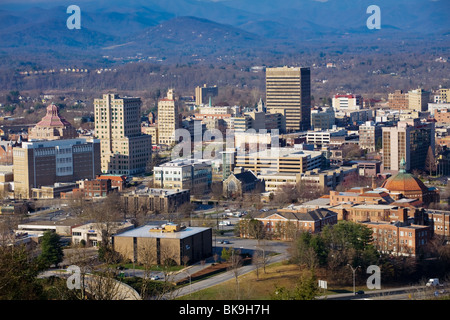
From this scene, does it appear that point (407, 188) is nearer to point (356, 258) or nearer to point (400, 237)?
point (400, 237)

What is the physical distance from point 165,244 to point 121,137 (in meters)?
12.2

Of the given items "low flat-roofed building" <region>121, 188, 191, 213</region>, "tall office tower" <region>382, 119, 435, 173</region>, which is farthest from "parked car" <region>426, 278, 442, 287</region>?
"tall office tower" <region>382, 119, 435, 173</region>

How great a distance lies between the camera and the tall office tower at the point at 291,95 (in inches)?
1282

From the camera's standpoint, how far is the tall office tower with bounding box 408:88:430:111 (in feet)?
127

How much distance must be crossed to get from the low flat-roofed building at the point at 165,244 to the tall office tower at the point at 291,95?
19417 millimetres

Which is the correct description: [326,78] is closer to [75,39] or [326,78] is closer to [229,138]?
[75,39]

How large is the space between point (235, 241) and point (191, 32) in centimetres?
5557

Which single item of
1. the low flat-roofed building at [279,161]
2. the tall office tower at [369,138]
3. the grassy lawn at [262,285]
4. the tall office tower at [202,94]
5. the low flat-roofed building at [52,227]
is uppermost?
the tall office tower at [202,94]

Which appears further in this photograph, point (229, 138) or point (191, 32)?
point (191, 32)

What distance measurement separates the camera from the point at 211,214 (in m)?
17.4

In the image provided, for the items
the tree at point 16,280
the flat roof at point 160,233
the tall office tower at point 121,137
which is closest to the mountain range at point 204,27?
the tall office tower at point 121,137

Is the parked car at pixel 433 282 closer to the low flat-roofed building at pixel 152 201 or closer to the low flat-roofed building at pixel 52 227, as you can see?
the low flat-roofed building at pixel 52 227
